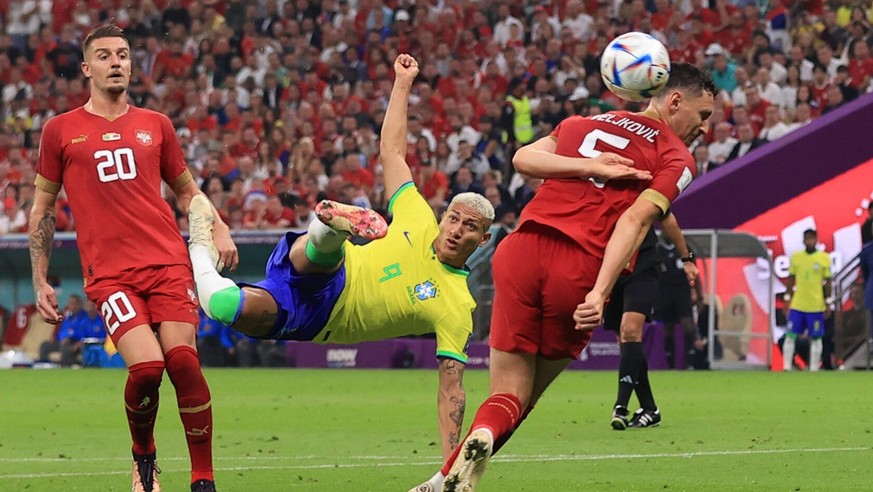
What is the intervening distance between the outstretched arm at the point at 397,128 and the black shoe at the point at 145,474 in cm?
220

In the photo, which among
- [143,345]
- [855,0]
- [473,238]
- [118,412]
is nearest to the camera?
[143,345]

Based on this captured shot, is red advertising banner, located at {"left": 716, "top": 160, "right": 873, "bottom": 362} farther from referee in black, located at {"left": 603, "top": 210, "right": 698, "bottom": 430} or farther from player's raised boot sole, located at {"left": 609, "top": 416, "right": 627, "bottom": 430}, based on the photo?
player's raised boot sole, located at {"left": 609, "top": 416, "right": 627, "bottom": 430}

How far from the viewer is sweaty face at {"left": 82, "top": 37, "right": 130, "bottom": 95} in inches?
320

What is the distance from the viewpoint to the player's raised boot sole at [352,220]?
318 inches

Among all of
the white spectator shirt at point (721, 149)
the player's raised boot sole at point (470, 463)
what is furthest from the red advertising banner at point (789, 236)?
the player's raised boot sole at point (470, 463)

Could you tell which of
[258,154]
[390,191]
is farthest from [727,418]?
[258,154]

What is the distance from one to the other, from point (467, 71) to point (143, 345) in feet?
64.6

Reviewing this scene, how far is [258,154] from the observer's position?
1021 inches

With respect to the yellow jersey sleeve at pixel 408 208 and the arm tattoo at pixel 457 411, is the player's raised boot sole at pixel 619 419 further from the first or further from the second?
the arm tattoo at pixel 457 411

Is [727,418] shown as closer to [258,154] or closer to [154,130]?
[154,130]

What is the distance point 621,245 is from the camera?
675cm

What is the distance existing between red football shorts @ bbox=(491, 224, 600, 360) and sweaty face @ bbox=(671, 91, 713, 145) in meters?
0.84

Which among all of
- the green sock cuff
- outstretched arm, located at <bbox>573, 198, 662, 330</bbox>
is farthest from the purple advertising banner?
outstretched arm, located at <bbox>573, 198, 662, 330</bbox>

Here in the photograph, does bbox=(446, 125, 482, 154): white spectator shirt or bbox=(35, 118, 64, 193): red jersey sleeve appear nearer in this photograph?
bbox=(35, 118, 64, 193): red jersey sleeve
